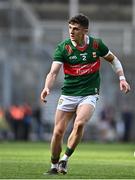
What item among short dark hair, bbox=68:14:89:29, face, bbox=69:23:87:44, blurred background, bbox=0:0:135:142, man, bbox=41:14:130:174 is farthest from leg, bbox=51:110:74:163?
blurred background, bbox=0:0:135:142

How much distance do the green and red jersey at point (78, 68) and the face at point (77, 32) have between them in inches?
5.4

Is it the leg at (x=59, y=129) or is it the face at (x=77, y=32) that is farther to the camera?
the leg at (x=59, y=129)

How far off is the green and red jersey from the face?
0.14 m

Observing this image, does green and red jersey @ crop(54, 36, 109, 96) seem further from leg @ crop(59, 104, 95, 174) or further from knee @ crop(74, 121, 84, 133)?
knee @ crop(74, 121, 84, 133)

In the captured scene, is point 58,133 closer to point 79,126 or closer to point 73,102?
point 79,126

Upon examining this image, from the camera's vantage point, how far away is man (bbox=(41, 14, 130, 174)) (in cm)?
1631

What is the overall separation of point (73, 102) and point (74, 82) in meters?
0.32

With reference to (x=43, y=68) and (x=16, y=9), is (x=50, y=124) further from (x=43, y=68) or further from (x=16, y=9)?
(x=16, y=9)

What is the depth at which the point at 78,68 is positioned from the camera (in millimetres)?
16469

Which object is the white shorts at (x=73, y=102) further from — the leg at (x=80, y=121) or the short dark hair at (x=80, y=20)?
the short dark hair at (x=80, y=20)

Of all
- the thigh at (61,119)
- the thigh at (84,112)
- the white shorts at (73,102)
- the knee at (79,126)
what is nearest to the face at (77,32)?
the white shorts at (73,102)

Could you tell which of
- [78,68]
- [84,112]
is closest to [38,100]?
[78,68]

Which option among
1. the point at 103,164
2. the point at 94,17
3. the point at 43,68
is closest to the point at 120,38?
the point at 94,17

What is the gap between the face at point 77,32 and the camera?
53.2ft
